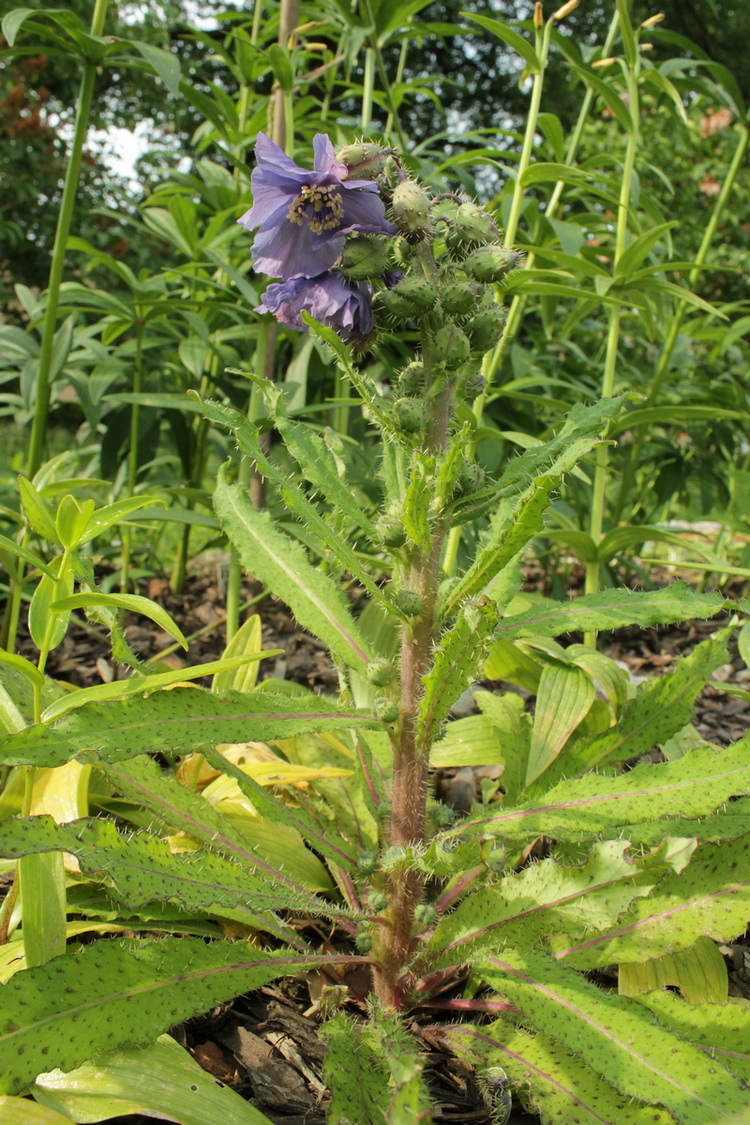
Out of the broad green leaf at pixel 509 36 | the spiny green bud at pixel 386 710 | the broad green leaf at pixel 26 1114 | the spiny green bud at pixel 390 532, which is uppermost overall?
the broad green leaf at pixel 509 36

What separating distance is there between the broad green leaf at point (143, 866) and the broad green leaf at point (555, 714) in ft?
1.73

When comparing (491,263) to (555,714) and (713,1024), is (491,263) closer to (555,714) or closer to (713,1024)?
(555,714)

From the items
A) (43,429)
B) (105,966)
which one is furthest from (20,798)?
(43,429)

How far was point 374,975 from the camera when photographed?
4.53 ft

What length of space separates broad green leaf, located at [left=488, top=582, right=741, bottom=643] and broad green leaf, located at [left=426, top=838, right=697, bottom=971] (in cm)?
34

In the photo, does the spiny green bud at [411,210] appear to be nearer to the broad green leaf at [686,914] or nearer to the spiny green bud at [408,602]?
the spiny green bud at [408,602]

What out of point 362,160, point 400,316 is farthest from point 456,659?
point 362,160

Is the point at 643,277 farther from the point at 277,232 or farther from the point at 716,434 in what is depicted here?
the point at 716,434

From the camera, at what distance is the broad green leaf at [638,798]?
1120mm

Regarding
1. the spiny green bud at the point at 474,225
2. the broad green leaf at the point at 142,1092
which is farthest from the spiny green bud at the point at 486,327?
the broad green leaf at the point at 142,1092

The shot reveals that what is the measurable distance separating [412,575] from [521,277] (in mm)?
984

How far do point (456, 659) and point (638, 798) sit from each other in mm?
325

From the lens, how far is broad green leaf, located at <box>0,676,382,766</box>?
101 cm

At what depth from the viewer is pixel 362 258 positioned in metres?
1.29
